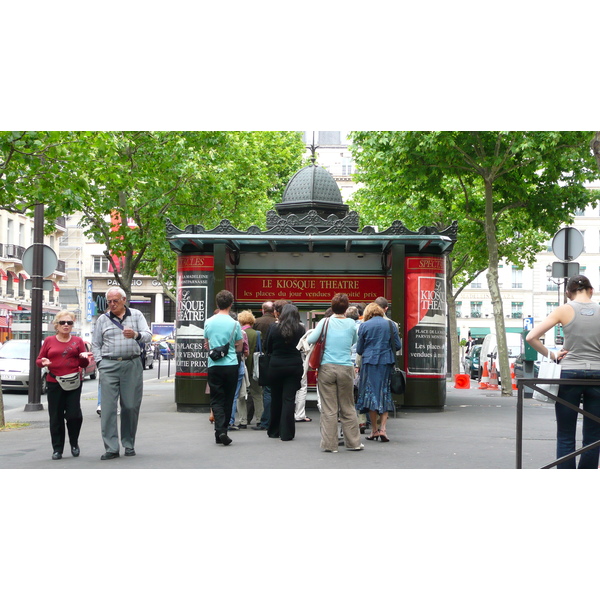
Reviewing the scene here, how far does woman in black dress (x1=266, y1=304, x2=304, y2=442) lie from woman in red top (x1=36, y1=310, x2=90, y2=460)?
2363mm

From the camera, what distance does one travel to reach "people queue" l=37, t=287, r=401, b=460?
9.61 m

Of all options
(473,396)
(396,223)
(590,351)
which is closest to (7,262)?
(473,396)

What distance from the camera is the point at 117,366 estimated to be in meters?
9.62

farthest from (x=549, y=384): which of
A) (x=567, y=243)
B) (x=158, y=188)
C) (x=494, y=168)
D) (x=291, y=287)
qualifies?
(x=158, y=188)

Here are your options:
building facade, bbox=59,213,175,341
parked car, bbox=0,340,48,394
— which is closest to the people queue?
parked car, bbox=0,340,48,394

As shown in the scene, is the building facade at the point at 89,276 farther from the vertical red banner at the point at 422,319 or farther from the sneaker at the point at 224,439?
the sneaker at the point at 224,439

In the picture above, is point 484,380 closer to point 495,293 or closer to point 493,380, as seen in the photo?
point 493,380

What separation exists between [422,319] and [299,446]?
229 inches

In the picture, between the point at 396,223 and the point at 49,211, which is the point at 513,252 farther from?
the point at 49,211

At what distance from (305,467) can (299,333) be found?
244 centimetres

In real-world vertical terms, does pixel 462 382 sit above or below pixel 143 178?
below

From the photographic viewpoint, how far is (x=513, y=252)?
34.7 m

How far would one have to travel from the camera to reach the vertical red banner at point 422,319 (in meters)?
15.7

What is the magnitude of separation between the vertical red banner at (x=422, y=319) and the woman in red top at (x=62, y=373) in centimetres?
735
